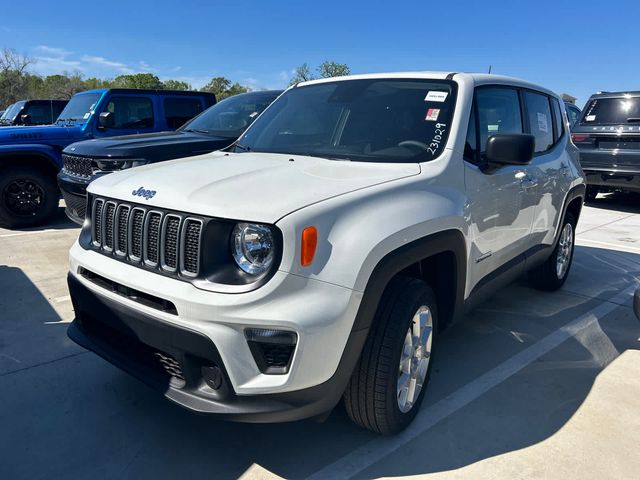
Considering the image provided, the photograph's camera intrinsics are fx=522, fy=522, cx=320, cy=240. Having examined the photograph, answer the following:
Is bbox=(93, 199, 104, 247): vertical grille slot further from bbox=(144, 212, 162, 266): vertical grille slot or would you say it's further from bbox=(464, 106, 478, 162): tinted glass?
bbox=(464, 106, 478, 162): tinted glass

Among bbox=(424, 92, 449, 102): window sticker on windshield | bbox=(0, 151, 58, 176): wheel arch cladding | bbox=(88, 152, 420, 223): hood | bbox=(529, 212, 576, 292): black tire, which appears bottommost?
bbox=(529, 212, 576, 292): black tire

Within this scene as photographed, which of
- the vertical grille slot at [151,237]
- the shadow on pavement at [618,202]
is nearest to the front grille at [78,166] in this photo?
the vertical grille slot at [151,237]

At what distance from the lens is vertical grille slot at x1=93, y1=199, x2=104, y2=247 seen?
272 centimetres

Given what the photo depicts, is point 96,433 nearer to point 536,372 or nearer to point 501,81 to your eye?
point 536,372

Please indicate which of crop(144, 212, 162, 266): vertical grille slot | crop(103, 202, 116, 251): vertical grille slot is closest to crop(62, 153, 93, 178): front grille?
crop(103, 202, 116, 251): vertical grille slot

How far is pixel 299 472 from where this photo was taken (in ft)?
7.93

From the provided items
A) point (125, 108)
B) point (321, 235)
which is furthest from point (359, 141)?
point (125, 108)

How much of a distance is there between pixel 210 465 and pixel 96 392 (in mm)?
1009

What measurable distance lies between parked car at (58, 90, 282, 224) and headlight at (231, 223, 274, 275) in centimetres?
380

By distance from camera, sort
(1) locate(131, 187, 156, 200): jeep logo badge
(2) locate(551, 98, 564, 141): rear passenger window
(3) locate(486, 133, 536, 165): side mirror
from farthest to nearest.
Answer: (2) locate(551, 98, 564, 141): rear passenger window < (3) locate(486, 133, 536, 165): side mirror < (1) locate(131, 187, 156, 200): jeep logo badge

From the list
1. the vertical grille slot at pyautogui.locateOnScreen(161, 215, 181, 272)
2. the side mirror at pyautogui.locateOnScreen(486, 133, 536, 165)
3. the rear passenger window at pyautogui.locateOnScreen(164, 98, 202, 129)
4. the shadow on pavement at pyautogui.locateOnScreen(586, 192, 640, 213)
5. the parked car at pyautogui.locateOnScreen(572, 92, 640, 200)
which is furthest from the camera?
the shadow on pavement at pyautogui.locateOnScreen(586, 192, 640, 213)

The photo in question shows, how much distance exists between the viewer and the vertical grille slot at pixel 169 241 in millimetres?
2268

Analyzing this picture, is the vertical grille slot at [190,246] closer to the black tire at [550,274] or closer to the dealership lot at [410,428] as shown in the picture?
the dealership lot at [410,428]

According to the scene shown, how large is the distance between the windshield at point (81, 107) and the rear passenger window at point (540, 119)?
6.32 meters
